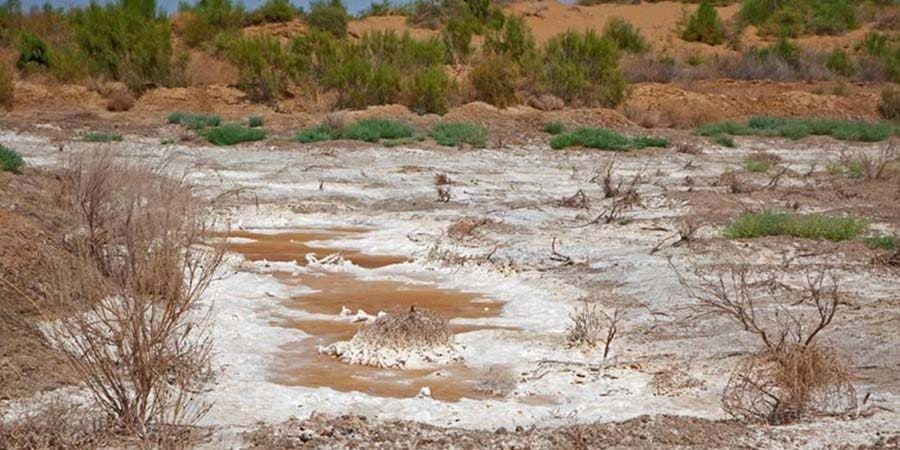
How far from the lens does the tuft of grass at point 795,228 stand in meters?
12.4

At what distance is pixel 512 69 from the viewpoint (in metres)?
29.6

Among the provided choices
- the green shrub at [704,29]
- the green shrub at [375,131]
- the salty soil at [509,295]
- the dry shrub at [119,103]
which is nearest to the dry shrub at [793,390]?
the salty soil at [509,295]

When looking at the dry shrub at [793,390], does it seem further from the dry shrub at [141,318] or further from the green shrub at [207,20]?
the green shrub at [207,20]

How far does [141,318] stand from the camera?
19.7ft

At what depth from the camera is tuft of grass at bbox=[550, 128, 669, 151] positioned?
23.3m

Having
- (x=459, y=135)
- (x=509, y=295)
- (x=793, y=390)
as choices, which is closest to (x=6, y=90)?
(x=459, y=135)

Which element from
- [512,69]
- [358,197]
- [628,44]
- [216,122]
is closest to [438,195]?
[358,197]

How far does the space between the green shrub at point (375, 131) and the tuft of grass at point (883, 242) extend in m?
12.5

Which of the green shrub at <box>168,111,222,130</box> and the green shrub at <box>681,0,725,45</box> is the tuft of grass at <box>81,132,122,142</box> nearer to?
the green shrub at <box>168,111,222,130</box>

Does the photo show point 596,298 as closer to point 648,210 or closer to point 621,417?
point 621,417

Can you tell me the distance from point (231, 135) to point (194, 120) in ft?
8.54

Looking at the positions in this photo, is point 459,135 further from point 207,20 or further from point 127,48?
point 207,20

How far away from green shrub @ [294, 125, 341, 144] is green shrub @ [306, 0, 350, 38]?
56.6 feet

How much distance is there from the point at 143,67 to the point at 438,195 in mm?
16199
